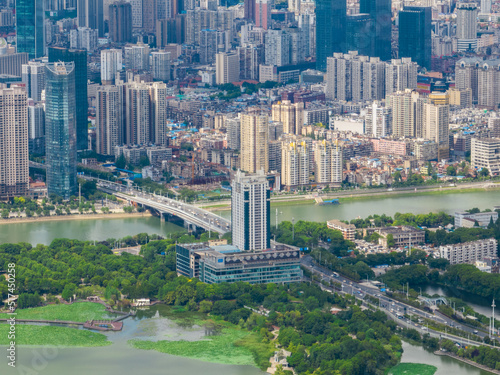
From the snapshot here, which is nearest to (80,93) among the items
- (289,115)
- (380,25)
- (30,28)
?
(289,115)

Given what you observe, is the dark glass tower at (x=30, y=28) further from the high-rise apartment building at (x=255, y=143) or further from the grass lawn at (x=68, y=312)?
the grass lawn at (x=68, y=312)

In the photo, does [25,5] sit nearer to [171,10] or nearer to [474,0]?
[171,10]

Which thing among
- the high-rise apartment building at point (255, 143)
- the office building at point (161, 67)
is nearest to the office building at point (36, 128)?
the high-rise apartment building at point (255, 143)

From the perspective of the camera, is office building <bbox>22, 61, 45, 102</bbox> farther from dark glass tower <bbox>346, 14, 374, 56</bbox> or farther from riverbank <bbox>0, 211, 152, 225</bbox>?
dark glass tower <bbox>346, 14, 374, 56</bbox>

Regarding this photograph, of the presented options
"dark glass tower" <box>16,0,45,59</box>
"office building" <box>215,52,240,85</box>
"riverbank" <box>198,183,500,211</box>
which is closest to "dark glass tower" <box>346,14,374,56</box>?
"office building" <box>215,52,240,85</box>

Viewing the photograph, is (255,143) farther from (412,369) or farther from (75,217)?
(412,369)

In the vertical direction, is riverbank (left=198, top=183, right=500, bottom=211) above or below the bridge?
below
